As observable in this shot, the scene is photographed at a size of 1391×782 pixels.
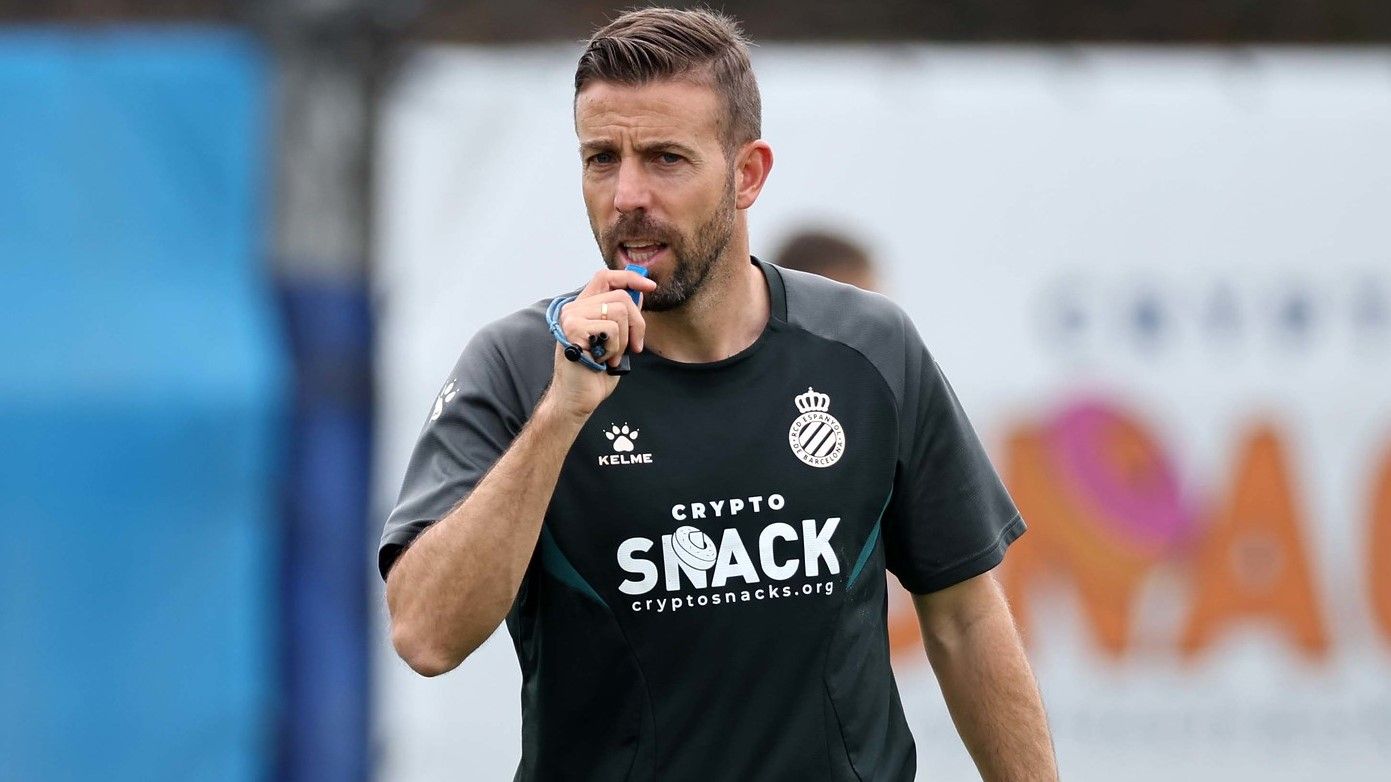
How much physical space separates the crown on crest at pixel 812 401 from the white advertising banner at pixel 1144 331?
3331 mm

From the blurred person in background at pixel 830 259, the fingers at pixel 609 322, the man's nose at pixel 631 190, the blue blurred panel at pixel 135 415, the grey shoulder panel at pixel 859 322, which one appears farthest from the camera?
the blue blurred panel at pixel 135 415

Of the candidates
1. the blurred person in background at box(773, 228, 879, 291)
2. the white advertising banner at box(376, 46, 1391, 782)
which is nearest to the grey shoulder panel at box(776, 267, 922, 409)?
the blurred person in background at box(773, 228, 879, 291)

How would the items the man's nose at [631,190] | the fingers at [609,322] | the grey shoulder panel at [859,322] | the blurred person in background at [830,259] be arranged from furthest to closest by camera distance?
1. the blurred person in background at [830,259]
2. the grey shoulder panel at [859,322]
3. the man's nose at [631,190]
4. the fingers at [609,322]

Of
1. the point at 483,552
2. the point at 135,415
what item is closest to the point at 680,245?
the point at 483,552

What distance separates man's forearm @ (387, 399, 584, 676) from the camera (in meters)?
2.50

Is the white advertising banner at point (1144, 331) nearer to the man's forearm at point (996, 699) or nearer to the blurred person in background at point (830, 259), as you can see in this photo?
the blurred person in background at point (830, 259)

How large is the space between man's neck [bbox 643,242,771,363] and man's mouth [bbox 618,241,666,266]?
11 centimetres

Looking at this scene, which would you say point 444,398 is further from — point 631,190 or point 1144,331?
point 1144,331

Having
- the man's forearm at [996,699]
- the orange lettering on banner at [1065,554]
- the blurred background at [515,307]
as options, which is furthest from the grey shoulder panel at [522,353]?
the orange lettering on banner at [1065,554]

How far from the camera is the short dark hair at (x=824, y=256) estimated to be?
18.3 ft

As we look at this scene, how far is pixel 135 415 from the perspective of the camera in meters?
5.81

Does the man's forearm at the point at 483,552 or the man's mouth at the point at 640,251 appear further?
the man's mouth at the point at 640,251

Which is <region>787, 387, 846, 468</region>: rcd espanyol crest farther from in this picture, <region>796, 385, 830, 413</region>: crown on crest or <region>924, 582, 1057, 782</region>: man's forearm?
<region>924, 582, 1057, 782</region>: man's forearm

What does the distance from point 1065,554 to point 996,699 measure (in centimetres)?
349
